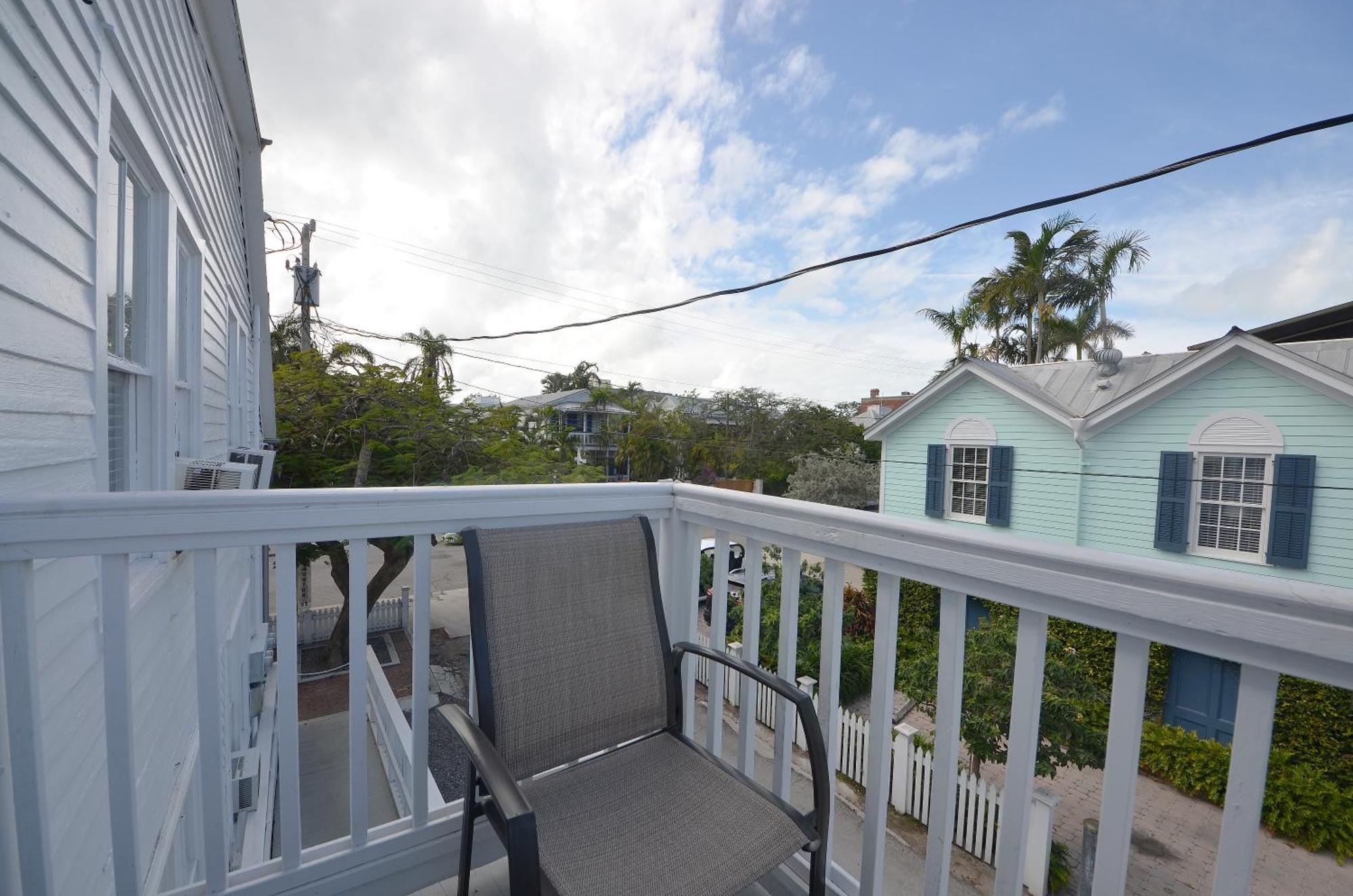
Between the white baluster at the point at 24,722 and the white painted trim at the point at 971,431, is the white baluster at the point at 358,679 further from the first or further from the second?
the white painted trim at the point at 971,431

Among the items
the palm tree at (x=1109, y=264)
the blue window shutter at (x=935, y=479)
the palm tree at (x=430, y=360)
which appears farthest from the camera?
the palm tree at (x=1109, y=264)

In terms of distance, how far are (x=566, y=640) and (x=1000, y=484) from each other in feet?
31.0

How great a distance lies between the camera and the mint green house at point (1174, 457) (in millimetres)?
6305

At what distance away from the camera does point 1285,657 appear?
2.35ft

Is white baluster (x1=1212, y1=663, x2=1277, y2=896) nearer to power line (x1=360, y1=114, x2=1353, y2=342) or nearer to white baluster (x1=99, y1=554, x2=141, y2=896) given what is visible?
white baluster (x1=99, y1=554, x2=141, y2=896)

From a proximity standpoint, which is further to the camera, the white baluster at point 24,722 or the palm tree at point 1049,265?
the palm tree at point 1049,265

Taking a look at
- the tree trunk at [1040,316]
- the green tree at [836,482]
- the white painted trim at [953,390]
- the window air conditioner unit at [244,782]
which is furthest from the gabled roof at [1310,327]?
the tree trunk at [1040,316]

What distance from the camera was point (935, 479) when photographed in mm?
10062

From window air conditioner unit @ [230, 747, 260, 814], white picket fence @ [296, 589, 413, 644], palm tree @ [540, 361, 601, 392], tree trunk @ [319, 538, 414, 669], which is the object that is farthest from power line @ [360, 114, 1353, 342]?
palm tree @ [540, 361, 601, 392]

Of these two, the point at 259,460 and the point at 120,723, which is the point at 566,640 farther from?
the point at 259,460

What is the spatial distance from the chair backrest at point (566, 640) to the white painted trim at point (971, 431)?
365 inches

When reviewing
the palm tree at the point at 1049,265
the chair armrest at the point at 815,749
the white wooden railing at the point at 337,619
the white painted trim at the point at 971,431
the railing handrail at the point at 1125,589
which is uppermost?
the palm tree at the point at 1049,265

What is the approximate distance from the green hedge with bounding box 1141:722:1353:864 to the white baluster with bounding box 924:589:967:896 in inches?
164

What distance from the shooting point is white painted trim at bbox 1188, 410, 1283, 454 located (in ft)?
21.9
